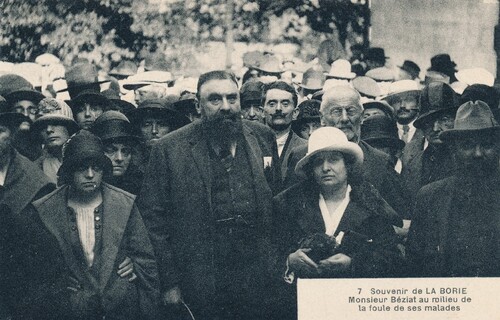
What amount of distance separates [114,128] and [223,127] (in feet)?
3.34

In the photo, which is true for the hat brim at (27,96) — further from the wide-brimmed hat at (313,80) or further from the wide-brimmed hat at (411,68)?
the wide-brimmed hat at (411,68)

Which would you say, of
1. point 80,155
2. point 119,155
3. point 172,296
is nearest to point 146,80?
point 119,155

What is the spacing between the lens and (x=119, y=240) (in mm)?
4434

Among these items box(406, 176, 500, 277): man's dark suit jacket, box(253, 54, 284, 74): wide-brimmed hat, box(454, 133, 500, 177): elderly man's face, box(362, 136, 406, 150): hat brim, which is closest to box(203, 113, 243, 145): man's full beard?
box(406, 176, 500, 277): man's dark suit jacket

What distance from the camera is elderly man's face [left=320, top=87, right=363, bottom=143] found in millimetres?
4949

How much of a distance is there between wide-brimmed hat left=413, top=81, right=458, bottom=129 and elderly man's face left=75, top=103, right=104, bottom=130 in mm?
2116

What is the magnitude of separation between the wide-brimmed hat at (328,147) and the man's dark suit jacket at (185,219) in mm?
250

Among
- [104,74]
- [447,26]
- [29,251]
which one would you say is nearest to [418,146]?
[29,251]

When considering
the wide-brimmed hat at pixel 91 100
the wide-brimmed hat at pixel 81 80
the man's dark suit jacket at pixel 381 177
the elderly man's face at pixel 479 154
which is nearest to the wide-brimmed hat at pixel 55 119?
the wide-brimmed hat at pixel 91 100

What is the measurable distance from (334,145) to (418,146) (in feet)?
4.30

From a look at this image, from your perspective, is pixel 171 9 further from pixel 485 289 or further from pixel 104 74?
pixel 485 289

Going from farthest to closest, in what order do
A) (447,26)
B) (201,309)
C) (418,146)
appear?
(447,26) < (418,146) < (201,309)

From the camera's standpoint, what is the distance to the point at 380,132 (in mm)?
5520

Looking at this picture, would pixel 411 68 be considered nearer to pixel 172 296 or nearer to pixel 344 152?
pixel 344 152
